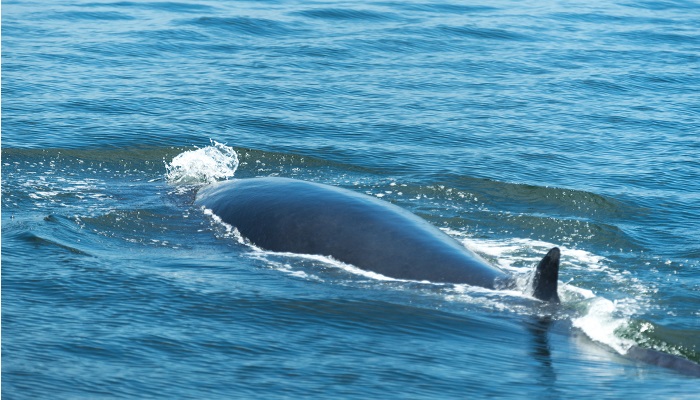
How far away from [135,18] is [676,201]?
21.8 m

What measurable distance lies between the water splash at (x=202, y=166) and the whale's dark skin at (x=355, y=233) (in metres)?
2.83

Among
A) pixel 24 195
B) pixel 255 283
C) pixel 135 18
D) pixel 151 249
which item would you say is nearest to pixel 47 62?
pixel 135 18

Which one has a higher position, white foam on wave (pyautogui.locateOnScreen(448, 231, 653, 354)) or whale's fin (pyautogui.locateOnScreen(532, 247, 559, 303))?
whale's fin (pyautogui.locateOnScreen(532, 247, 559, 303))

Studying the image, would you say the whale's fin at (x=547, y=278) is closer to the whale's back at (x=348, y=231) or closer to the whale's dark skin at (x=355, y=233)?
the whale's dark skin at (x=355, y=233)

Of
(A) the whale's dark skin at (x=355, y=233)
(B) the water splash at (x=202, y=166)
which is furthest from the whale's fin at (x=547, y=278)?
(B) the water splash at (x=202, y=166)

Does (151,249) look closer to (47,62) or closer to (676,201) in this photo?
(676,201)

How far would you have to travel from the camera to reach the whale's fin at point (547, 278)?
388 inches

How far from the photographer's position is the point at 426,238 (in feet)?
38.6

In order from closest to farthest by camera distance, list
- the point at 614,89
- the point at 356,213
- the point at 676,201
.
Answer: the point at 356,213 < the point at 676,201 < the point at 614,89

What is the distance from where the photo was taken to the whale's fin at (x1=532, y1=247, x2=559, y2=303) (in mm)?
9859

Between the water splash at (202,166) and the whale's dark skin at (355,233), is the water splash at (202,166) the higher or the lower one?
the lower one

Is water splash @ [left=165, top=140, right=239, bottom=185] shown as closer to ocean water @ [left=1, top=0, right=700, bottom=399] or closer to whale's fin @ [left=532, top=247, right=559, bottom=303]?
ocean water @ [left=1, top=0, right=700, bottom=399]

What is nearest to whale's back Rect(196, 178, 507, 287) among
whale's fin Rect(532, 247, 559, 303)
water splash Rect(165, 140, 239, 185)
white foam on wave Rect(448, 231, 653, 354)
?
whale's fin Rect(532, 247, 559, 303)

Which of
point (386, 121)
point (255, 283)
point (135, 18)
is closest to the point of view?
point (255, 283)
